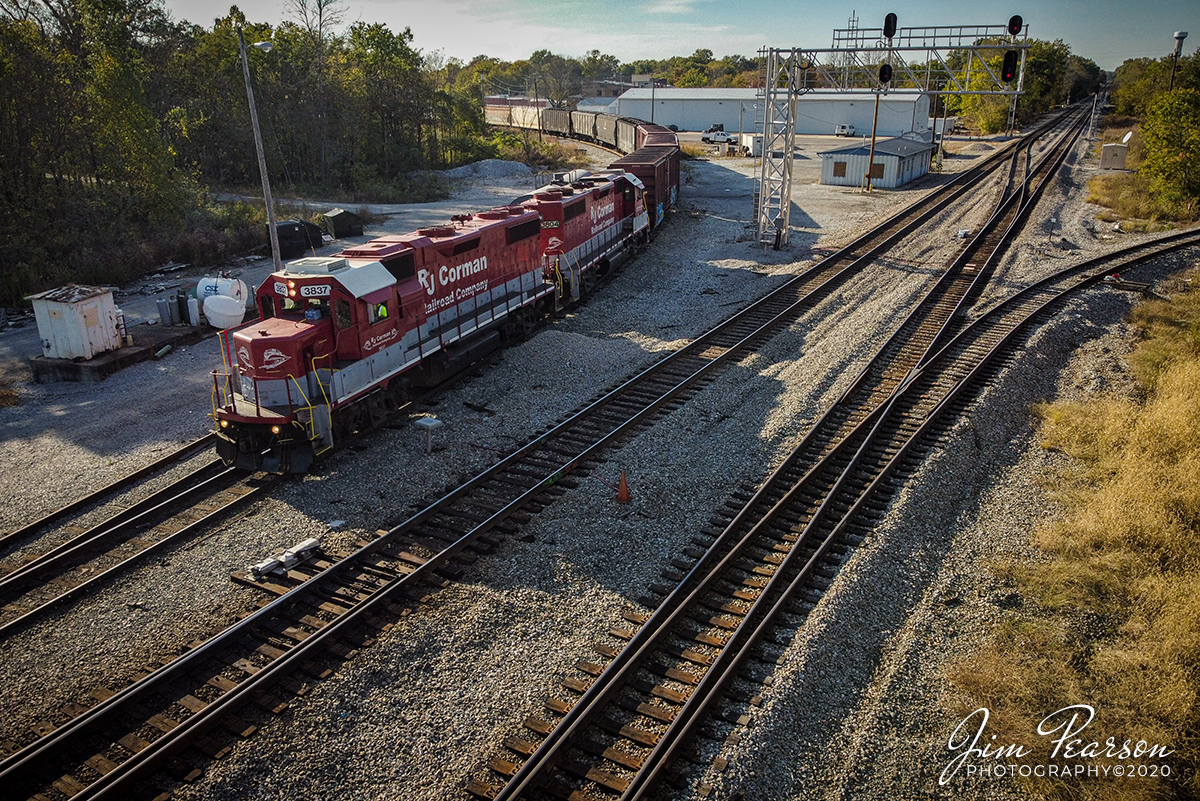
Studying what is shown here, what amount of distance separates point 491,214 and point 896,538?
13776mm

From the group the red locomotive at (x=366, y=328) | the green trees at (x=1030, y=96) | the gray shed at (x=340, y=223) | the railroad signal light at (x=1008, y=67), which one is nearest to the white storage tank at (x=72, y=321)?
the red locomotive at (x=366, y=328)

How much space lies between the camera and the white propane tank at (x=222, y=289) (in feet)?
74.4

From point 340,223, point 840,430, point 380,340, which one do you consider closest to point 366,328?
point 380,340

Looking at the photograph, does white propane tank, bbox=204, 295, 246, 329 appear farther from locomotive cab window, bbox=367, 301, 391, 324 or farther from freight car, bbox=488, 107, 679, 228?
freight car, bbox=488, 107, 679, 228

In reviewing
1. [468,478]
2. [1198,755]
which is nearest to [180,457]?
[468,478]

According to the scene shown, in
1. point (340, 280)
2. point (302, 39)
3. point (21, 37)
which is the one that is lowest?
point (340, 280)

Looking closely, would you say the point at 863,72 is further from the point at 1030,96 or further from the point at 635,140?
the point at 1030,96

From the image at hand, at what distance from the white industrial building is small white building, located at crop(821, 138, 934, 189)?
22.4 meters

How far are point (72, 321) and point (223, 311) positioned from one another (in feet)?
11.9

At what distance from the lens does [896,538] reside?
37.4ft

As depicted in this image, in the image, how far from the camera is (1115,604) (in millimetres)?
10039

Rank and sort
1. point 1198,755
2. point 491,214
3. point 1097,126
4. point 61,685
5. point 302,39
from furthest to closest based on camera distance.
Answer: point 1097,126 → point 302,39 → point 491,214 → point 61,685 → point 1198,755

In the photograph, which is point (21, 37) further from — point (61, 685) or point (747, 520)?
point (747, 520)

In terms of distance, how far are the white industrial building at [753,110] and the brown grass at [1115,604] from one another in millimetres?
62110
